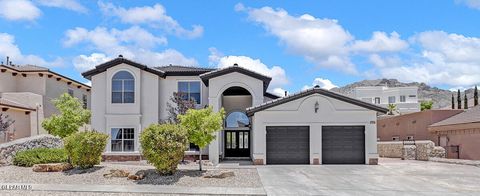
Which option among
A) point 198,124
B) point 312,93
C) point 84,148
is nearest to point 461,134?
point 312,93

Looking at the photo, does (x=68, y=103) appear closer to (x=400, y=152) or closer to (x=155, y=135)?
(x=155, y=135)

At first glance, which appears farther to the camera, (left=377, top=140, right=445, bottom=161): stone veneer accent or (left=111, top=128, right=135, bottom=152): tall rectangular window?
(left=377, top=140, right=445, bottom=161): stone veneer accent

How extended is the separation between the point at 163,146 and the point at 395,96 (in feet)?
223

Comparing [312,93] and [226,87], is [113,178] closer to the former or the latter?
[226,87]

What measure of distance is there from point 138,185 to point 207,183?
8.74 ft

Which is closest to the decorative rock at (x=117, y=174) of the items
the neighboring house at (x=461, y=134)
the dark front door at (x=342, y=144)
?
the dark front door at (x=342, y=144)

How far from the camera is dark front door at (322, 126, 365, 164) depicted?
25.9m

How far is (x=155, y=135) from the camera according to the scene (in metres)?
18.6

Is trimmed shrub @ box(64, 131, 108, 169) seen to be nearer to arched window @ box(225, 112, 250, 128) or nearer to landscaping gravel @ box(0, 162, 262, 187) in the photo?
landscaping gravel @ box(0, 162, 262, 187)

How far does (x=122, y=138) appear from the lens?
28.5m

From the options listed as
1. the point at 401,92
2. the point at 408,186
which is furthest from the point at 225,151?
the point at 401,92

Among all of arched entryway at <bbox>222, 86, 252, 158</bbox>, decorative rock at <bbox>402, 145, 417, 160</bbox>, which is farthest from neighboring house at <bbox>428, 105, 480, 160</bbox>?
arched entryway at <bbox>222, 86, 252, 158</bbox>

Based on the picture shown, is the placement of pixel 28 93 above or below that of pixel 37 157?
above

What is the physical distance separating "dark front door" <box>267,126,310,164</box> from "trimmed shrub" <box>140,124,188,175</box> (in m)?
8.31
